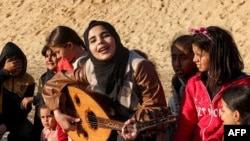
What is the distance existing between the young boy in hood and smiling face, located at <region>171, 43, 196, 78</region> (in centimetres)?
212

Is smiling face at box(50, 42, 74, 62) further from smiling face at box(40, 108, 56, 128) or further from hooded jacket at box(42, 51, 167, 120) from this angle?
smiling face at box(40, 108, 56, 128)

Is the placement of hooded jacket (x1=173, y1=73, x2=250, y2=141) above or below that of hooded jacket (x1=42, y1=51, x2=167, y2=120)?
below

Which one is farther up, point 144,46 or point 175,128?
point 175,128

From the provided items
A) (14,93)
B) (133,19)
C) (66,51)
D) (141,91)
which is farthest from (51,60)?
(133,19)

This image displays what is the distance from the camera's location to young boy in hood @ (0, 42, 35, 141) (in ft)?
21.4

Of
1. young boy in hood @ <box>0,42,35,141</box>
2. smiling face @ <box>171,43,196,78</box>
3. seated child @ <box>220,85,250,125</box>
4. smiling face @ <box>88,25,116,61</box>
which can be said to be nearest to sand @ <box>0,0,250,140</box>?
young boy in hood @ <box>0,42,35,141</box>

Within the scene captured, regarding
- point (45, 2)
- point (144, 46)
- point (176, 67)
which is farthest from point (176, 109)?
point (45, 2)

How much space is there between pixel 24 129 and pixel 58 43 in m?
1.82

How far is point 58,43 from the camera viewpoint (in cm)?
525

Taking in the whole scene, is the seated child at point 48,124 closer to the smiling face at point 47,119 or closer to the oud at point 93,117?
the smiling face at point 47,119

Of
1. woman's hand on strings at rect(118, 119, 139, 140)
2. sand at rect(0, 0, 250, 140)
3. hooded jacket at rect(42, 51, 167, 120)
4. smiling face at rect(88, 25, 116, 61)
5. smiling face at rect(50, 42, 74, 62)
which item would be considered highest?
smiling face at rect(88, 25, 116, 61)

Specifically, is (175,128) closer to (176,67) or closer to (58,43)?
(176,67)

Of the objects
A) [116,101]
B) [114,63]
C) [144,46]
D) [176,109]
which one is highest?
[114,63]

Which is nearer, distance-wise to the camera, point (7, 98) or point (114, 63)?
point (114, 63)
